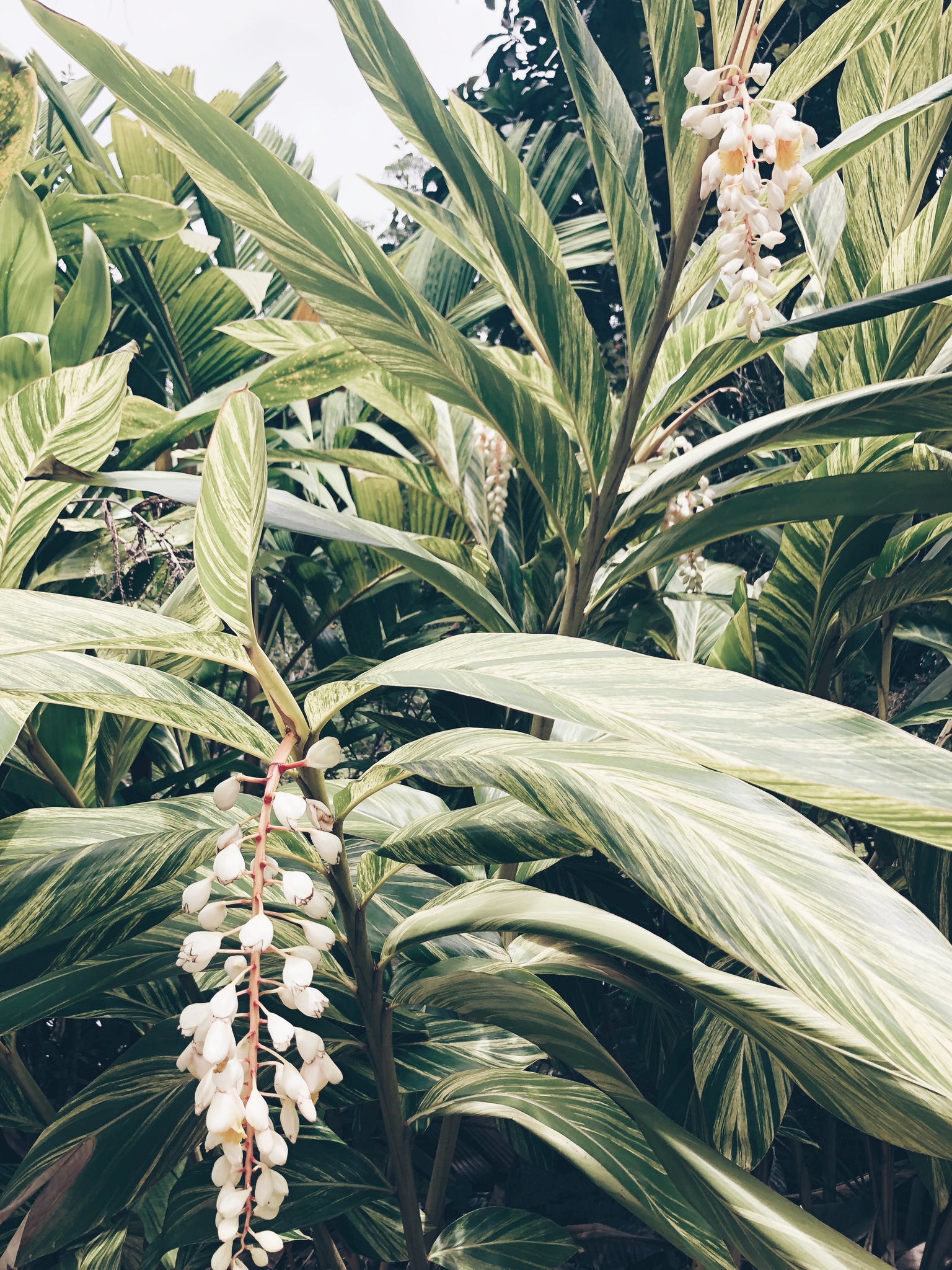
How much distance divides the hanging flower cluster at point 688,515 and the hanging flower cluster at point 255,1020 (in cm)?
49

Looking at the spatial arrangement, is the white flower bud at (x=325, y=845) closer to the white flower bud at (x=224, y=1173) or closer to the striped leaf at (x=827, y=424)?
the white flower bud at (x=224, y=1173)

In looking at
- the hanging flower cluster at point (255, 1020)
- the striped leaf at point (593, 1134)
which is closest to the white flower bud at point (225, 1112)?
the hanging flower cluster at point (255, 1020)

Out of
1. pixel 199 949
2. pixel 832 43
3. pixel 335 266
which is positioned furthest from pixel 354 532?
pixel 832 43

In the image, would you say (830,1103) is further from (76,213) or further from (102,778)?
(76,213)

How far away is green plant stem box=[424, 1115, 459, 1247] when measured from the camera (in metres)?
0.60

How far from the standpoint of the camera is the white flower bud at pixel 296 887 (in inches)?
11.2

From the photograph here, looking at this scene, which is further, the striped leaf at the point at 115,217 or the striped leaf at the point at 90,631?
the striped leaf at the point at 115,217

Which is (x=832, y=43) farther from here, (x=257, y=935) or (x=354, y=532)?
(x=257, y=935)

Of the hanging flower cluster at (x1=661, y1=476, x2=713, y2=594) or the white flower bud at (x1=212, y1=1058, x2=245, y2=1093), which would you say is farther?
the hanging flower cluster at (x1=661, y1=476, x2=713, y2=594)

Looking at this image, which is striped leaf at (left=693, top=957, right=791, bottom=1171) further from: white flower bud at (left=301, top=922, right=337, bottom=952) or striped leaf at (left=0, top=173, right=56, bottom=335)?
striped leaf at (left=0, top=173, right=56, bottom=335)

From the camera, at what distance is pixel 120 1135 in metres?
0.42

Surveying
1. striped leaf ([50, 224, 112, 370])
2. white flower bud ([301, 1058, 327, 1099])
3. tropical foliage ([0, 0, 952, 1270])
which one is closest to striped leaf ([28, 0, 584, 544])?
tropical foliage ([0, 0, 952, 1270])

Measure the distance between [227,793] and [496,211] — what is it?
1.04 feet

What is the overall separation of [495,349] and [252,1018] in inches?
22.8
